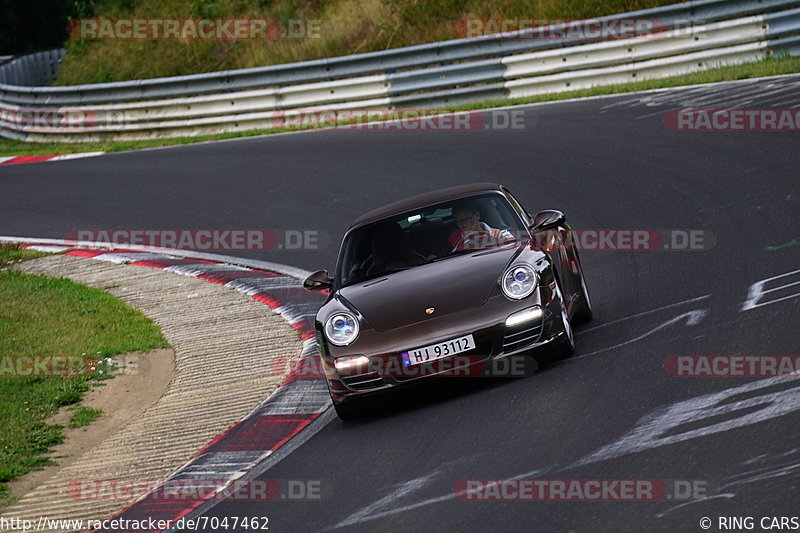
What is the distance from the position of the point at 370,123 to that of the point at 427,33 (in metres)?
4.54

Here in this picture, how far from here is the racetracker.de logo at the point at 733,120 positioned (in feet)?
43.4

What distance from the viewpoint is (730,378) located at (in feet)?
21.4

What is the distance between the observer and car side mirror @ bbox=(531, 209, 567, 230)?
26.5 ft

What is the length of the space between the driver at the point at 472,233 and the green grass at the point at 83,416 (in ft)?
9.76

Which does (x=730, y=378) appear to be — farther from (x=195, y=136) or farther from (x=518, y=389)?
(x=195, y=136)

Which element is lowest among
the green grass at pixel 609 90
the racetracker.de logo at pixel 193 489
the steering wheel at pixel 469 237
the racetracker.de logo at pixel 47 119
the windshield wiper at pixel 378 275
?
the racetracker.de logo at pixel 193 489

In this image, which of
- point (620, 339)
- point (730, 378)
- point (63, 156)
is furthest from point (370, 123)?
point (730, 378)

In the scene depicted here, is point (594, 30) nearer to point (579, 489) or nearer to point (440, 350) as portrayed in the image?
point (440, 350)

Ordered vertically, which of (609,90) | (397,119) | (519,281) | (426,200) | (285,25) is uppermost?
(285,25)

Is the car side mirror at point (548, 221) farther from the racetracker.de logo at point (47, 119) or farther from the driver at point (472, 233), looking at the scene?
the racetracker.de logo at point (47, 119)

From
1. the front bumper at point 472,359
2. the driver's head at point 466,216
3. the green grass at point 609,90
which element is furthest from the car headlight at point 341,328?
the green grass at point 609,90

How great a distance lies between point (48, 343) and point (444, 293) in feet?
15.1

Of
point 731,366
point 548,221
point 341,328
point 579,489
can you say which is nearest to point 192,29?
point 548,221

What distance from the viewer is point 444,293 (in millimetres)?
7332
